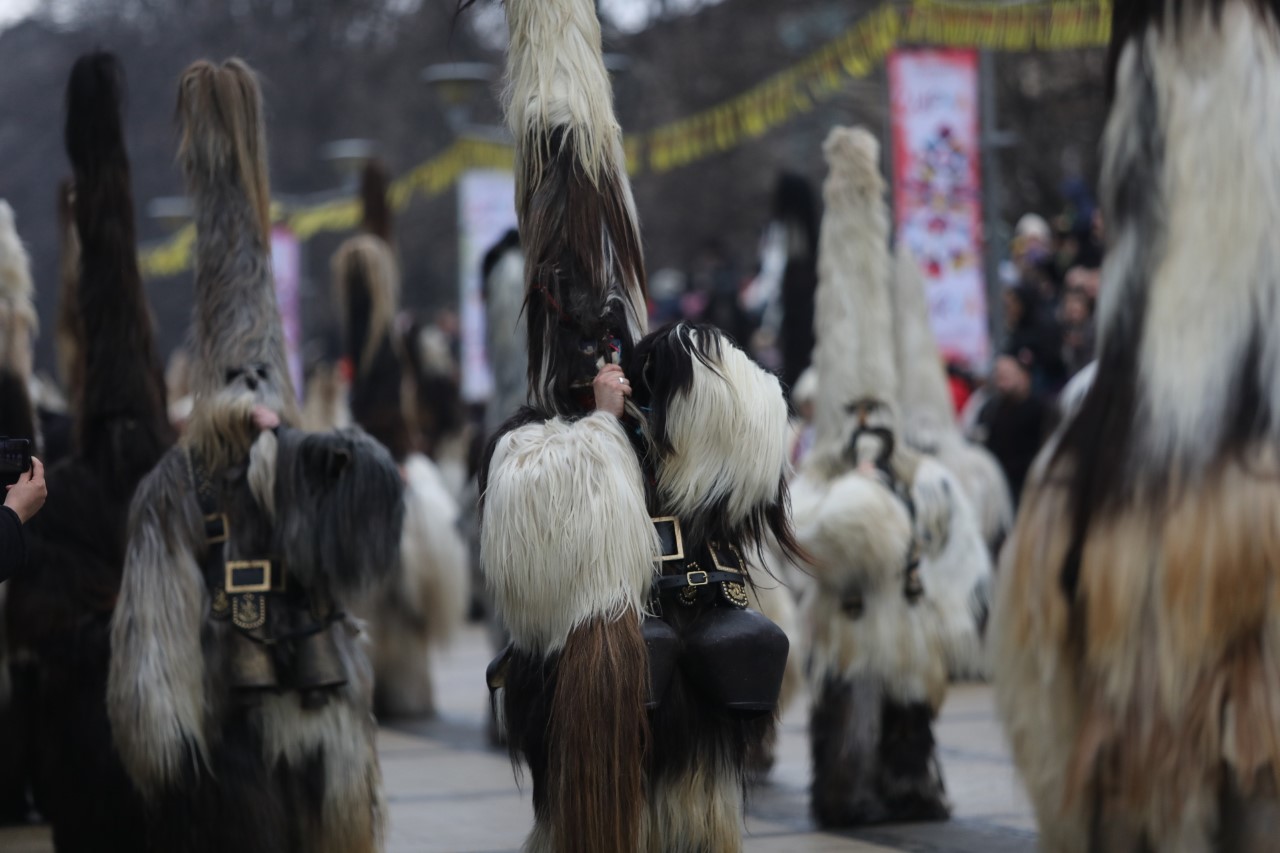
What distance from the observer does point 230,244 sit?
6109 millimetres

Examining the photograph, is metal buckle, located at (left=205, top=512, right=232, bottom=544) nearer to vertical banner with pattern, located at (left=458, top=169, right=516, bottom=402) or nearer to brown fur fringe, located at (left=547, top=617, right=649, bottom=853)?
brown fur fringe, located at (left=547, top=617, right=649, bottom=853)

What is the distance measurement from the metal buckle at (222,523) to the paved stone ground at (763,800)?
1.48 metres

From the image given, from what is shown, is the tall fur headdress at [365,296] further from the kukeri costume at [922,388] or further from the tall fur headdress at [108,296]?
the tall fur headdress at [108,296]

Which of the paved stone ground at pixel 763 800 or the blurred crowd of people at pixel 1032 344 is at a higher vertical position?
the blurred crowd of people at pixel 1032 344

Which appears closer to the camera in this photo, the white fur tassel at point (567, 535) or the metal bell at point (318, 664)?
the white fur tassel at point (567, 535)

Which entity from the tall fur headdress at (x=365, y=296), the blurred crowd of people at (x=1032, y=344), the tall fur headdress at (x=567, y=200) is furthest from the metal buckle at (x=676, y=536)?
the tall fur headdress at (x=365, y=296)

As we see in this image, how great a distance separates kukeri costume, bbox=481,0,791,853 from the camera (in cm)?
461

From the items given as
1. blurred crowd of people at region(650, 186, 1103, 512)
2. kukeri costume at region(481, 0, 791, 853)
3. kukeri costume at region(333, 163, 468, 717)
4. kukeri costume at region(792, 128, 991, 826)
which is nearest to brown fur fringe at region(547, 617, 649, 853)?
kukeri costume at region(481, 0, 791, 853)

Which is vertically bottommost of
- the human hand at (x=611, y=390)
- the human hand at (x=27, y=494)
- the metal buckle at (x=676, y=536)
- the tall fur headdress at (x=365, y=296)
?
the metal buckle at (x=676, y=536)

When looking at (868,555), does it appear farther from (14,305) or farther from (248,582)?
(14,305)

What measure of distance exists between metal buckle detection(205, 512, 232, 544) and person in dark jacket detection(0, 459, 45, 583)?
0.75 meters

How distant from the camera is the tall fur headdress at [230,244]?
19.8 ft

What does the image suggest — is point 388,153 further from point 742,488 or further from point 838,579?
point 742,488

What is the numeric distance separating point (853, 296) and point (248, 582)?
3.06 meters
